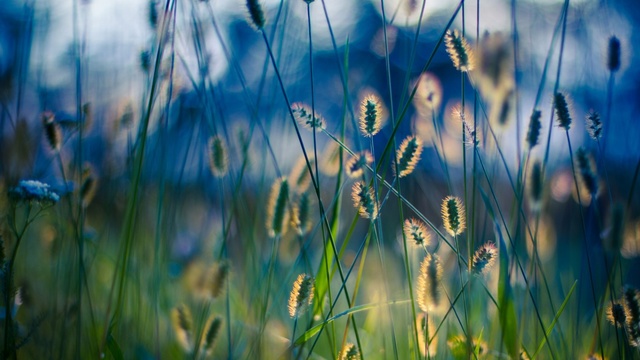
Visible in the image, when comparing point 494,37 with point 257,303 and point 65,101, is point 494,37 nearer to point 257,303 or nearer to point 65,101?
point 257,303

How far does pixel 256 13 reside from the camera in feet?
3.64

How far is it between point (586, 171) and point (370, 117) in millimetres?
414

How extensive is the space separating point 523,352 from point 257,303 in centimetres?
54

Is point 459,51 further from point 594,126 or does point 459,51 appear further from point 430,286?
point 430,286

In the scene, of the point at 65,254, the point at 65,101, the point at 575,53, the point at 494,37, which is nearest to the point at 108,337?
the point at 65,254

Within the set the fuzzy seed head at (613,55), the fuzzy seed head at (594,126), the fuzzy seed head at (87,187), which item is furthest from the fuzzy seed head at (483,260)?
the fuzzy seed head at (87,187)

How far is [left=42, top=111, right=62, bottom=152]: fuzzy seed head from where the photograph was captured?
1226 millimetres

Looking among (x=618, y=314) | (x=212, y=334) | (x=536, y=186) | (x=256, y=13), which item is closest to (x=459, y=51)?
(x=536, y=186)

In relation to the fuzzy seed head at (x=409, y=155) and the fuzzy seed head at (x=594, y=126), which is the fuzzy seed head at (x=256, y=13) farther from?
the fuzzy seed head at (x=594, y=126)

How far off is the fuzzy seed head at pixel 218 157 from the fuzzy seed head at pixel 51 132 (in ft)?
1.05

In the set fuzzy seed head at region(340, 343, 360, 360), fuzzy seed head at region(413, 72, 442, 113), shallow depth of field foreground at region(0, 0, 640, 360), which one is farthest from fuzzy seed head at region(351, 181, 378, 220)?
fuzzy seed head at region(413, 72, 442, 113)

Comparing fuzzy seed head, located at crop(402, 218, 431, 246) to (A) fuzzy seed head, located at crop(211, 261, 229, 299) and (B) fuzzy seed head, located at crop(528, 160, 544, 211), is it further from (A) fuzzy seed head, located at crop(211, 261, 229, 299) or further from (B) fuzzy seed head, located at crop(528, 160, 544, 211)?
(A) fuzzy seed head, located at crop(211, 261, 229, 299)

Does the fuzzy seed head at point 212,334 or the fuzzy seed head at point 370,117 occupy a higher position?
the fuzzy seed head at point 370,117

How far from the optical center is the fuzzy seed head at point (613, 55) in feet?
4.15
